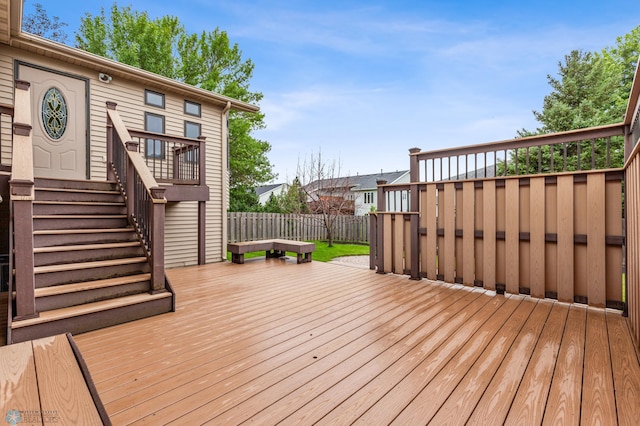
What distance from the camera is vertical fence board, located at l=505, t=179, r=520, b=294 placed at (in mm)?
3865

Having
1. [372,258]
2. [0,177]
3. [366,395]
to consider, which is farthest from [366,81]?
[366,395]

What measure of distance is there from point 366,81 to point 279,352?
1297 cm

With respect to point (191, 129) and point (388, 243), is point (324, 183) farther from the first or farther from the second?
point (388, 243)

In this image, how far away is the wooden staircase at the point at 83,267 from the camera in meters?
2.80

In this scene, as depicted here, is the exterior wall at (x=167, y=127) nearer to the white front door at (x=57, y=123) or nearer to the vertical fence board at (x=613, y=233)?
the white front door at (x=57, y=123)

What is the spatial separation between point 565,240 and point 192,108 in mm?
7215

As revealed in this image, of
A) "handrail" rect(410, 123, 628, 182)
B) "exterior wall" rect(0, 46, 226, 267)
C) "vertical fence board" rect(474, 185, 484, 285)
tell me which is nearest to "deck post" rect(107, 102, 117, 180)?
"exterior wall" rect(0, 46, 226, 267)

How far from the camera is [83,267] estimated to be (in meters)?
3.25

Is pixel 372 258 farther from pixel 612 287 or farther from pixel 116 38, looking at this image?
pixel 116 38

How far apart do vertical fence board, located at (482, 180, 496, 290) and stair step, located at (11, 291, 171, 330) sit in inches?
155

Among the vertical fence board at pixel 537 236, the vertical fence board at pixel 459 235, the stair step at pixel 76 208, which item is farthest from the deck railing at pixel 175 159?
the vertical fence board at pixel 537 236

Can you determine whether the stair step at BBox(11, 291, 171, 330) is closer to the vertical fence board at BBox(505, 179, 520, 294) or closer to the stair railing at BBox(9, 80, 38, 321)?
the stair railing at BBox(9, 80, 38, 321)

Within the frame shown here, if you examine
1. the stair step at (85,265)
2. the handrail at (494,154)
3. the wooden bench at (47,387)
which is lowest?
the wooden bench at (47,387)

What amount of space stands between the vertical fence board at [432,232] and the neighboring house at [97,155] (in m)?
3.61
